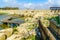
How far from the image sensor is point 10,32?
60.2 ft

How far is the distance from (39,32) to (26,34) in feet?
13.4

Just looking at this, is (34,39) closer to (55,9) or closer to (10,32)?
(10,32)

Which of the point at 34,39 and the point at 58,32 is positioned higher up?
the point at 58,32

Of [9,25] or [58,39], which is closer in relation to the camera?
[58,39]

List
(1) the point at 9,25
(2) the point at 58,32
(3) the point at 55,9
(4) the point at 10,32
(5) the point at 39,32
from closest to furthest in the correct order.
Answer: (2) the point at 58,32, (4) the point at 10,32, (5) the point at 39,32, (1) the point at 9,25, (3) the point at 55,9

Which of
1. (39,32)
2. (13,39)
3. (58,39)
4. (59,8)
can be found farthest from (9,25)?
(59,8)

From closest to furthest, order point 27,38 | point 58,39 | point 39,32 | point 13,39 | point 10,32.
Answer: point 58,39
point 13,39
point 27,38
point 10,32
point 39,32

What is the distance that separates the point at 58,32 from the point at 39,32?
23.5 ft

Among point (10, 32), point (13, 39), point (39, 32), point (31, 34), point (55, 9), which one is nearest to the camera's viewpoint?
point (13, 39)

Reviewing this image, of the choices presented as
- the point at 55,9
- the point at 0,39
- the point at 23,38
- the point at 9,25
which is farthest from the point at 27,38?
the point at 55,9

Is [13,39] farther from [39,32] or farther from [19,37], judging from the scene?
[39,32]

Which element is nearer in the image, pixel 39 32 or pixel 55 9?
pixel 39 32

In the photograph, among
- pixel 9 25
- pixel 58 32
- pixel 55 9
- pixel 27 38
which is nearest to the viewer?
pixel 58 32

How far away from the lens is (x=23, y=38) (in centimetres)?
1480
